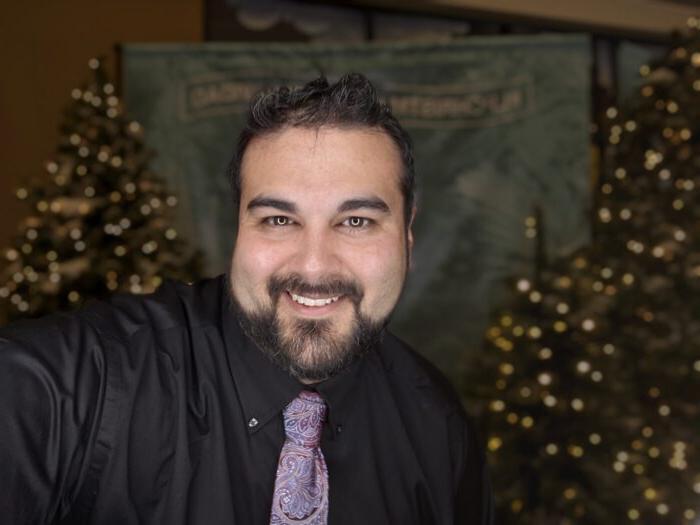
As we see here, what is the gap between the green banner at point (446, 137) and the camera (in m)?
5.34

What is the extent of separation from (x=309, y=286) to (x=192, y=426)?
323mm

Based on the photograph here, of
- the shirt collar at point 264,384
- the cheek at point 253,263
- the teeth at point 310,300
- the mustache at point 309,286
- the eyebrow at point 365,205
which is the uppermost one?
the eyebrow at point 365,205

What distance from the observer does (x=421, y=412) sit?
1.70 m

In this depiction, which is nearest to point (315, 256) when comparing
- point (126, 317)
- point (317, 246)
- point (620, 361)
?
point (317, 246)

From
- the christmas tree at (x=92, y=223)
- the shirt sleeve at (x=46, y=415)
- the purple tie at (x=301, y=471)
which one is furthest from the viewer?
the christmas tree at (x=92, y=223)

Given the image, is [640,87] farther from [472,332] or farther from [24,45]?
[24,45]

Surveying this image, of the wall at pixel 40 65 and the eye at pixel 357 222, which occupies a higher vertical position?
the wall at pixel 40 65

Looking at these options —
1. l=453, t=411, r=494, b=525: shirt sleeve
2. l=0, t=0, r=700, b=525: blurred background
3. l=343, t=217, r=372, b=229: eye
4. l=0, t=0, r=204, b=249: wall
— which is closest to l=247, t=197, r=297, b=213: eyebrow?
l=343, t=217, r=372, b=229: eye

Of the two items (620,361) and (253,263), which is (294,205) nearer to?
(253,263)

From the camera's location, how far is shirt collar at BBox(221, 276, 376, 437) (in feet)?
4.91

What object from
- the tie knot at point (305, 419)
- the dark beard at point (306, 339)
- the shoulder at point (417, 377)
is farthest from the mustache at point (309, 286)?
the shoulder at point (417, 377)

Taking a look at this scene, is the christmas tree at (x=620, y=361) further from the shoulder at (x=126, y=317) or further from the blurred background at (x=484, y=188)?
the shoulder at (x=126, y=317)

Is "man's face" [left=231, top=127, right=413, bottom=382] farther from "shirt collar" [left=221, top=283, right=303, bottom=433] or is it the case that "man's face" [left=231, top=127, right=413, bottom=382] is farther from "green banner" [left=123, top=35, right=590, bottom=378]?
"green banner" [left=123, top=35, right=590, bottom=378]

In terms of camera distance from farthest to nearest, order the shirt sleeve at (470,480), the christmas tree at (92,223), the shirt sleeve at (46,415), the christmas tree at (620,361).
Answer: the christmas tree at (92,223) < the christmas tree at (620,361) < the shirt sleeve at (470,480) < the shirt sleeve at (46,415)
